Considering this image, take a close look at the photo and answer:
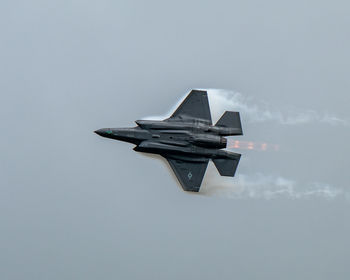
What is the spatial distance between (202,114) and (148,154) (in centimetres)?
487

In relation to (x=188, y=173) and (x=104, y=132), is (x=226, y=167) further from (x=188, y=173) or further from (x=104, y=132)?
(x=104, y=132)

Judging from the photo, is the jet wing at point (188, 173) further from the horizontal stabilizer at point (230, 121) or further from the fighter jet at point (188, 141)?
the horizontal stabilizer at point (230, 121)

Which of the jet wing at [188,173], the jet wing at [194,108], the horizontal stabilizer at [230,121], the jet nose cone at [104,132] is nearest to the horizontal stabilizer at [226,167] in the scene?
the jet wing at [188,173]

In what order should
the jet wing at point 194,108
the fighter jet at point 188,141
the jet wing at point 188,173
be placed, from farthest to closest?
the jet wing at point 194,108
the jet wing at point 188,173
the fighter jet at point 188,141

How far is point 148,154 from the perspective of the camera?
35.5 meters

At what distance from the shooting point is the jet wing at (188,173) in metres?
34.8

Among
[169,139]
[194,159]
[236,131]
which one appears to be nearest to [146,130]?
[169,139]

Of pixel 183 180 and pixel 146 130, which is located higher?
pixel 146 130

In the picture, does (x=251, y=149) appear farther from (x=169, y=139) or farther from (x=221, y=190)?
(x=169, y=139)

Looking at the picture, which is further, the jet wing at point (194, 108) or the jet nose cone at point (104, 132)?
the jet wing at point (194, 108)

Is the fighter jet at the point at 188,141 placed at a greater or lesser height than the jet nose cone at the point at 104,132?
lesser

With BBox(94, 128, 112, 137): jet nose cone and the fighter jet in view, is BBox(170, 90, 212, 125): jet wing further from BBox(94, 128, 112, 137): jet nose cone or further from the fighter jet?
BBox(94, 128, 112, 137): jet nose cone

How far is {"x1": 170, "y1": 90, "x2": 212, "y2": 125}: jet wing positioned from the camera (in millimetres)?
35375

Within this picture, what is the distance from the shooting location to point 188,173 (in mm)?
34906
